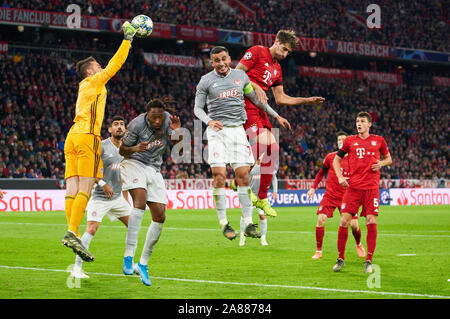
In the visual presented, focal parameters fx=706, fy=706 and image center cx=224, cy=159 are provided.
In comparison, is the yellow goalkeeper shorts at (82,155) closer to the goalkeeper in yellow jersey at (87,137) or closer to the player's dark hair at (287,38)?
the goalkeeper in yellow jersey at (87,137)

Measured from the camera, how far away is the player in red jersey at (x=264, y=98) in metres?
10.7

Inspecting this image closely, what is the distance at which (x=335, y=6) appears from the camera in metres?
50.6

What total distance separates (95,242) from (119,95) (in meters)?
23.0

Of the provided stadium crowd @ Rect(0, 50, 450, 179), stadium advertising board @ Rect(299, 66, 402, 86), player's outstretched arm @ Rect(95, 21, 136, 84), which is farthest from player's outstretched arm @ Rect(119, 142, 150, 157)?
stadium advertising board @ Rect(299, 66, 402, 86)

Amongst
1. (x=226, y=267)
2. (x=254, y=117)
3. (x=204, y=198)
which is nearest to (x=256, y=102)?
(x=254, y=117)

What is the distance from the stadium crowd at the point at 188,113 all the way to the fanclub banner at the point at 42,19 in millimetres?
2060

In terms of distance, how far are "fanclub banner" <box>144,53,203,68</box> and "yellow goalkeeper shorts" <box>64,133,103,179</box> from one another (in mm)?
32964

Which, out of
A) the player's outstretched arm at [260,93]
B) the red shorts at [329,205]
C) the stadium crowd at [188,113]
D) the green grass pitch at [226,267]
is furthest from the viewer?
the stadium crowd at [188,113]

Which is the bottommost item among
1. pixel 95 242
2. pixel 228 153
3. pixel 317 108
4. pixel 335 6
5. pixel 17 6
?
pixel 95 242

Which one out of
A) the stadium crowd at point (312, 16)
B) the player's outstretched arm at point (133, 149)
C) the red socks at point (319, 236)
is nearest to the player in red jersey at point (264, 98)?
the red socks at point (319, 236)

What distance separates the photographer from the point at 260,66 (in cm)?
1102

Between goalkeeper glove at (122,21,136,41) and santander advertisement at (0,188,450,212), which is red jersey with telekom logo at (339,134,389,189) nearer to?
goalkeeper glove at (122,21,136,41)
